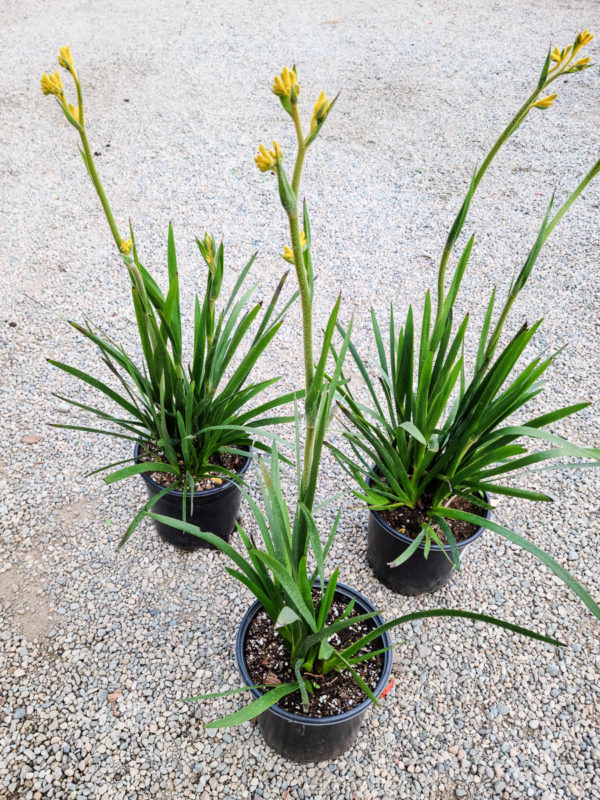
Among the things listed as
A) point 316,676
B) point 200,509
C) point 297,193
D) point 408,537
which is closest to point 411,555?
point 408,537

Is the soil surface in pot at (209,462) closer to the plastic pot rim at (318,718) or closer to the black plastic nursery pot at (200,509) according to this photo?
the black plastic nursery pot at (200,509)

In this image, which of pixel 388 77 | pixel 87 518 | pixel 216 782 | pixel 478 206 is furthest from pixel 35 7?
pixel 216 782

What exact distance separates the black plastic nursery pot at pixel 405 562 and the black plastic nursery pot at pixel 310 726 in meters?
0.24

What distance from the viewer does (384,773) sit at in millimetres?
1438

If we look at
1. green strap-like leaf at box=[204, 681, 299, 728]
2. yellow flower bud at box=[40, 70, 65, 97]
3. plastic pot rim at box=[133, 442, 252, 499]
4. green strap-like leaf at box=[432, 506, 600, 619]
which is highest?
yellow flower bud at box=[40, 70, 65, 97]

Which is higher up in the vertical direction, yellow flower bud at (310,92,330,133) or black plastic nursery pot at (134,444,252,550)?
yellow flower bud at (310,92,330,133)

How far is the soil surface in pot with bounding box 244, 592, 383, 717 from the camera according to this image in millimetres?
1329

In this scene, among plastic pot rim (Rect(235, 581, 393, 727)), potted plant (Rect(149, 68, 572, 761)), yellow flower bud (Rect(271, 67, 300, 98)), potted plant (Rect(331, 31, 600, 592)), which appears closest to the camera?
yellow flower bud (Rect(271, 67, 300, 98))

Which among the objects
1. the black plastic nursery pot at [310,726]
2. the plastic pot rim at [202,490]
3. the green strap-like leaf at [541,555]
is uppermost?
the green strap-like leaf at [541,555]

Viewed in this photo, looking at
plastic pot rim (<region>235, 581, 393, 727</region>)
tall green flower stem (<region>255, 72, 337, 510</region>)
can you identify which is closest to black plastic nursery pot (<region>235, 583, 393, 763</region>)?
plastic pot rim (<region>235, 581, 393, 727</region>)

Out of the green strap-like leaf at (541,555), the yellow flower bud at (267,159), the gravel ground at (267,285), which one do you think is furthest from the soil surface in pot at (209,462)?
the yellow flower bud at (267,159)

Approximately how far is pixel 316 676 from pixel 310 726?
0.34ft

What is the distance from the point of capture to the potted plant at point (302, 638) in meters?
1.14

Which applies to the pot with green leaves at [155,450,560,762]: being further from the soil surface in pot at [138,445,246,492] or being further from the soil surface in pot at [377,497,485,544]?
the soil surface in pot at [138,445,246,492]
